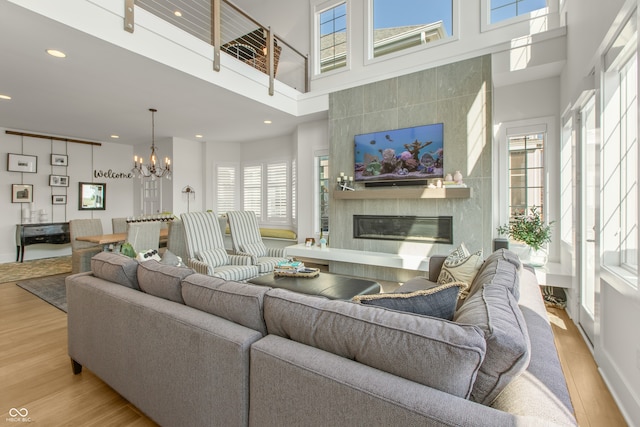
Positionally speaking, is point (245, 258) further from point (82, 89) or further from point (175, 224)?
point (82, 89)

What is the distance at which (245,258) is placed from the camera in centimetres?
430

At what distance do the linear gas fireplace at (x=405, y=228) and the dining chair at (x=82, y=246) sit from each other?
421cm

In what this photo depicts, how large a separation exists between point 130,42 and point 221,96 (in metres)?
1.49

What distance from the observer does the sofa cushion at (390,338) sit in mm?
889

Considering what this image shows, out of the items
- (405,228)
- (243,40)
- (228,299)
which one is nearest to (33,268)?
(243,40)

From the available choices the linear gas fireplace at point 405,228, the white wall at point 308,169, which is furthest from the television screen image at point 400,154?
the white wall at point 308,169

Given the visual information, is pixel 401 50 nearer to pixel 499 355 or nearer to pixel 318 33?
pixel 318 33

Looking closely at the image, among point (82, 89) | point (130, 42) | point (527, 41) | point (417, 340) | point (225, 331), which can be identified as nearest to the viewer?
point (417, 340)

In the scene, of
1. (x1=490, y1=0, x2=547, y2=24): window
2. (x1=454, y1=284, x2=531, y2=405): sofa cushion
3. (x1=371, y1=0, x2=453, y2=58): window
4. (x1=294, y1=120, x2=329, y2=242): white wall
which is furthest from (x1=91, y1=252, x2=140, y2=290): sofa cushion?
(x1=490, y1=0, x2=547, y2=24): window

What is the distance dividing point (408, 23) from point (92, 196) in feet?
26.3

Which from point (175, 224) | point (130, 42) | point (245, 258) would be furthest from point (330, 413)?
point (175, 224)

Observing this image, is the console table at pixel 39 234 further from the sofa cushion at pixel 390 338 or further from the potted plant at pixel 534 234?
the potted plant at pixel 534 234

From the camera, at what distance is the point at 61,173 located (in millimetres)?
7094

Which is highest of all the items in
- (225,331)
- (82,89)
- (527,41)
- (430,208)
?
(527,41)
